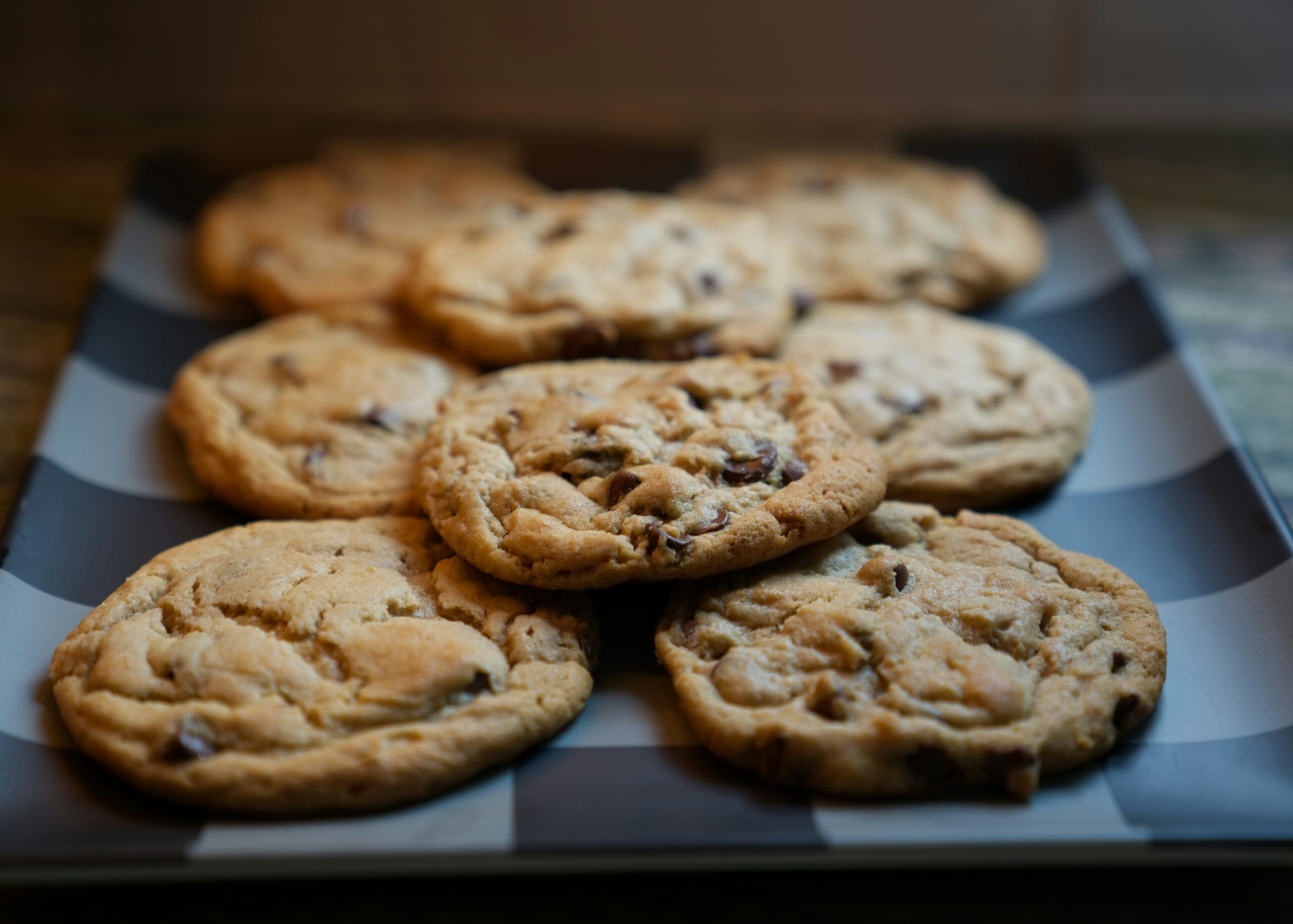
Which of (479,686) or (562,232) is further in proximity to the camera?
(562,232)

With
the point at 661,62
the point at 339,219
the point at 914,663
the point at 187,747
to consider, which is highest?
the point at 661,62

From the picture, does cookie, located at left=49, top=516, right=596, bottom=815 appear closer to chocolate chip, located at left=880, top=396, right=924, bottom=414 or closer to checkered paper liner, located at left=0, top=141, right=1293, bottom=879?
checkered paper liner, located at left=0, top=141, right=1293, bottom=879

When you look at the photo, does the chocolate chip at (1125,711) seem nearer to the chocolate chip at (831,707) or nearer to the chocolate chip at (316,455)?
the chocolate chip at (831,707)

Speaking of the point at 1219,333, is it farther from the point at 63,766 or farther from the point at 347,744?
the point at 63,766

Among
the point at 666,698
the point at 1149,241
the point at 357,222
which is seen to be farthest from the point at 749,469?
the point at 1149,241

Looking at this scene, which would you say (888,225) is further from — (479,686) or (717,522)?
(479,686)

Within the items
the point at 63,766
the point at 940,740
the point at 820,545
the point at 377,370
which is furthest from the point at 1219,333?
the point at 63,766

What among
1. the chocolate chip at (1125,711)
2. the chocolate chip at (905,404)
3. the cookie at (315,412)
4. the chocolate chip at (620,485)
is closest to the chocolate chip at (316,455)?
the cookie at (315,412)
